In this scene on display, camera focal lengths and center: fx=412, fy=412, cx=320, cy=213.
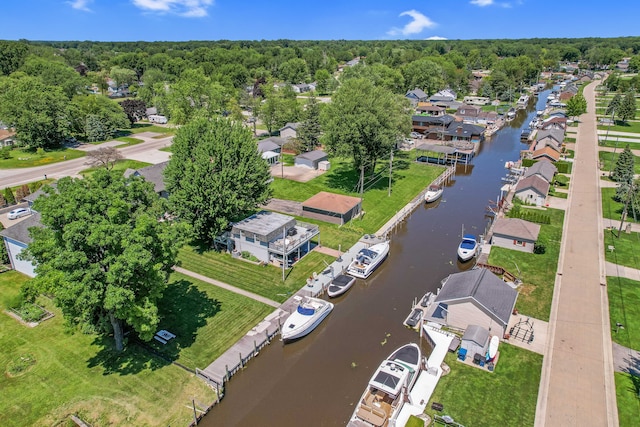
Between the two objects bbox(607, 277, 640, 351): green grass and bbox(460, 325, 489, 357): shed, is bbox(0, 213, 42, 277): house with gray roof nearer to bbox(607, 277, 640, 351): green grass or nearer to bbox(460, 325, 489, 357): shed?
bbox(460, 325, 489, 357): shed

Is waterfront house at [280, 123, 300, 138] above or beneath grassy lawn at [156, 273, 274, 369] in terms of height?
above

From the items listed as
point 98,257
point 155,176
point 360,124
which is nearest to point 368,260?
point 98,257

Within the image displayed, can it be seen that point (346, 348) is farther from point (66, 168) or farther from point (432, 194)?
point (66, 168)

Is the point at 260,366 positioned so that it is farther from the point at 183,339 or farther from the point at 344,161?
the point at 344,161

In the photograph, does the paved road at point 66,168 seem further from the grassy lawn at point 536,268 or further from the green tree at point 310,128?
the grassy lawn at point 536,268

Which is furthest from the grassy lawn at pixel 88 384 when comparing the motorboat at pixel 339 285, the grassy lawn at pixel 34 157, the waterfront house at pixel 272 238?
the grassy lawn at pixel 34 157

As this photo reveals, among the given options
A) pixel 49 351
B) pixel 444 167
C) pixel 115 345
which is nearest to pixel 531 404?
pixel 115 345

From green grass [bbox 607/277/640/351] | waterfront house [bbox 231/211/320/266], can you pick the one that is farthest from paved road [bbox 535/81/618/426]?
waterfront house [bbox 231/211/320/266]
